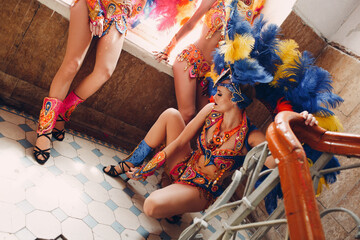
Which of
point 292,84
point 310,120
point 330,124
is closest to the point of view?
point 310,120

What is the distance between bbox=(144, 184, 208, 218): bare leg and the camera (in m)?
1.97

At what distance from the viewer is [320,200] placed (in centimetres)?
231

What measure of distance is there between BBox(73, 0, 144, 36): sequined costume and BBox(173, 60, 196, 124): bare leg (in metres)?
0.78

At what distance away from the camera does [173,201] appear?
6.55 feet

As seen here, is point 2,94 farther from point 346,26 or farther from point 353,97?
point 346,26

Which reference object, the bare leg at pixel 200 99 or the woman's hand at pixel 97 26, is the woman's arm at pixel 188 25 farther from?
the woman's hand at pixel 97 26

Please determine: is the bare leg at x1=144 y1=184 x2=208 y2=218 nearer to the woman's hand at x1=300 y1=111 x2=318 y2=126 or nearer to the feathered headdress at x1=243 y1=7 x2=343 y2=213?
the feathered headdress at x1=243 y1=7 x2=343 y2=213

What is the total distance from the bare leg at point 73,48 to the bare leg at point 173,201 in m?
1.07

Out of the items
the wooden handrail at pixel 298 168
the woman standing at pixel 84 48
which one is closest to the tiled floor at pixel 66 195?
the woman standing at pixel 84 48

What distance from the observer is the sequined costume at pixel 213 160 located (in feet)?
6.53

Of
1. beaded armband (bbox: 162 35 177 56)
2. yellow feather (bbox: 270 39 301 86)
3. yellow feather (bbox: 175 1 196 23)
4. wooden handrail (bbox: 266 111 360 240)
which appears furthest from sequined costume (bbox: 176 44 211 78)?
wooden handrail (bbox: 266 111 360 240)

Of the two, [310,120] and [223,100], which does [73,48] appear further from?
[310,120]

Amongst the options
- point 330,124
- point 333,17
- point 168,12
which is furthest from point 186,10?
point 330,124

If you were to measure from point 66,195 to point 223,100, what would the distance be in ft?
5.01
